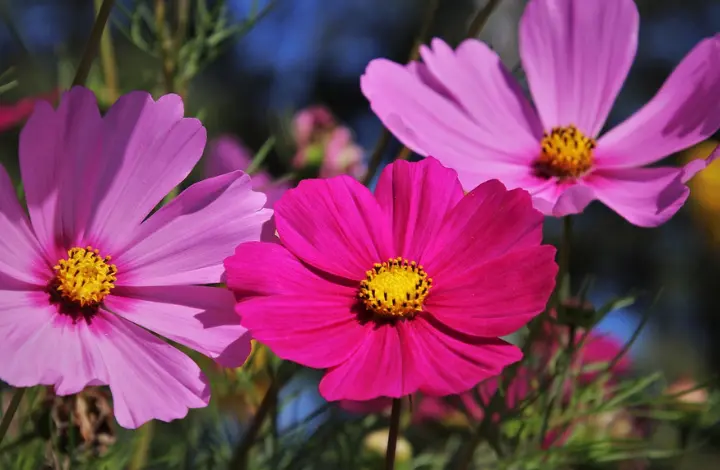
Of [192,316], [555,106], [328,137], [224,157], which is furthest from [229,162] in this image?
[192,316]

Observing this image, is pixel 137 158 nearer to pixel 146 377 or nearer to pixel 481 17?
pixel 146 377

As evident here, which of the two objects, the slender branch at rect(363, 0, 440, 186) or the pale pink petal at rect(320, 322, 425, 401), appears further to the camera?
the slender branch at rect(363, 0, 440, 186)

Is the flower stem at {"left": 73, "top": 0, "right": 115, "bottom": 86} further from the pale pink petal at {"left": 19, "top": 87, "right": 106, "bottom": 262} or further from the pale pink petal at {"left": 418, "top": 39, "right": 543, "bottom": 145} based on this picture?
the pale pink petal at {"left": 418, "top": 39, "right": 543, "bottom": 145}

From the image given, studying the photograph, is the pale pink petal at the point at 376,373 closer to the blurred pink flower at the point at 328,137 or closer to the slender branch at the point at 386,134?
the slender branch at the point at 386,134

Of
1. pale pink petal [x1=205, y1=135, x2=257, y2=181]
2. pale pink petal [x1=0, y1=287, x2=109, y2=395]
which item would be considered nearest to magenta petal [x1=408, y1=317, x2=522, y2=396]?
pale pink petal [x1=0, y1=287, x2=109, y2=395]

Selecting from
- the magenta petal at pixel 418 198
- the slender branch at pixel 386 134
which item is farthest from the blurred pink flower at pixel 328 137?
the magenta petal at pixel 418 198

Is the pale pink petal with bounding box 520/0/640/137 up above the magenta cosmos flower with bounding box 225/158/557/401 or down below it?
above

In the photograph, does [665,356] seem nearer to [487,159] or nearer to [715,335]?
[715,335]

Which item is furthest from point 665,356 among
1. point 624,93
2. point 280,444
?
point 280,444
